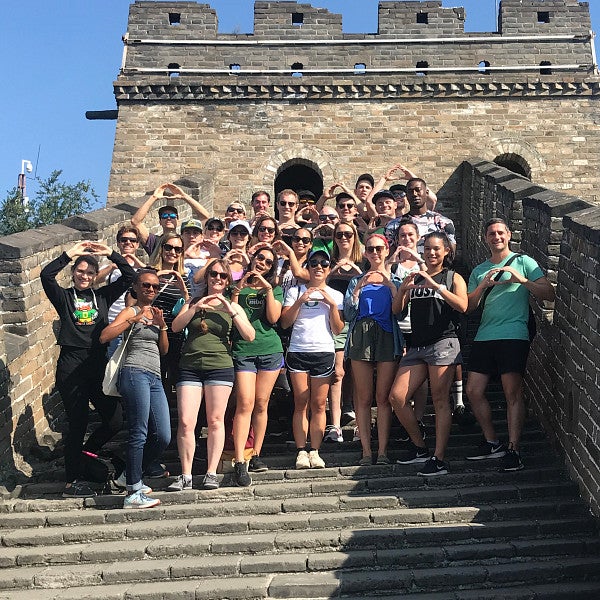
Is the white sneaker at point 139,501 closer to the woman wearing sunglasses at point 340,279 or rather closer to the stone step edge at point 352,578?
the stone step edge at point 352,578

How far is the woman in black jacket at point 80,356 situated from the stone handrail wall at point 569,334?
3.89 metres

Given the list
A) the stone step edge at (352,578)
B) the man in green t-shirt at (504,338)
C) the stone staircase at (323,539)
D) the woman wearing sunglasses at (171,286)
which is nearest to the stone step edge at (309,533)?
the stone staircase at (323,539)

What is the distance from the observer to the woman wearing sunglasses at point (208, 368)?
7008mm

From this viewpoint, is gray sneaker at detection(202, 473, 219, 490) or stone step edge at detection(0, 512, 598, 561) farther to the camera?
gray sneaker at detection(202, 473, 219, 490)

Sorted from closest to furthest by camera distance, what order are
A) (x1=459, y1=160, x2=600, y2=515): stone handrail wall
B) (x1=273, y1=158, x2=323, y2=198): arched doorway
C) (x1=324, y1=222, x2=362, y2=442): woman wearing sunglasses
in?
1. (x1=459, y1=160, x2=600, y2=515): stone handrail wall
2. (x1=324, y1=222, x2=362, y2=442): woman wearing sunglasses
3. (x1=273, y1=158, x2=323, y2=198): arched doorway

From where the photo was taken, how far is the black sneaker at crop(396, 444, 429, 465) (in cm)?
738

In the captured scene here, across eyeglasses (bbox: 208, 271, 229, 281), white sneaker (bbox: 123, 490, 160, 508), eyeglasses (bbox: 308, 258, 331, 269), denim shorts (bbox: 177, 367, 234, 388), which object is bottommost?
white sneaker (bbox: 123, 490, 160, 508)

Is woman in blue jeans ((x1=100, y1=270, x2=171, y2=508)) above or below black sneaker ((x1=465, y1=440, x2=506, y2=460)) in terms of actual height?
above

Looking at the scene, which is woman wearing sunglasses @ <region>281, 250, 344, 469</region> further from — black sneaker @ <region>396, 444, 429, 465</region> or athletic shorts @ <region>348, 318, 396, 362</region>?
black sneaker @ <region>396, 444, 429, 465</region>

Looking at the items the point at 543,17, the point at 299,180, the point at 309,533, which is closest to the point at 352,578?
the point at 309,533

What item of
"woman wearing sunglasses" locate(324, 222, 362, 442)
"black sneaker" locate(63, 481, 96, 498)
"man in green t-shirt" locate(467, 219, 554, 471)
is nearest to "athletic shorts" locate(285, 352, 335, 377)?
"woman wearing sunglasses" locate(324, 222, 362, 442)

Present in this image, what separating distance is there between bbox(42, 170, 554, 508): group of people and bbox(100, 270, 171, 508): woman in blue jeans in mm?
11

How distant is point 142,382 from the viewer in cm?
687

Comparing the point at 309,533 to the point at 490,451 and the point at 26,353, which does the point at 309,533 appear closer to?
the point at 490,451
